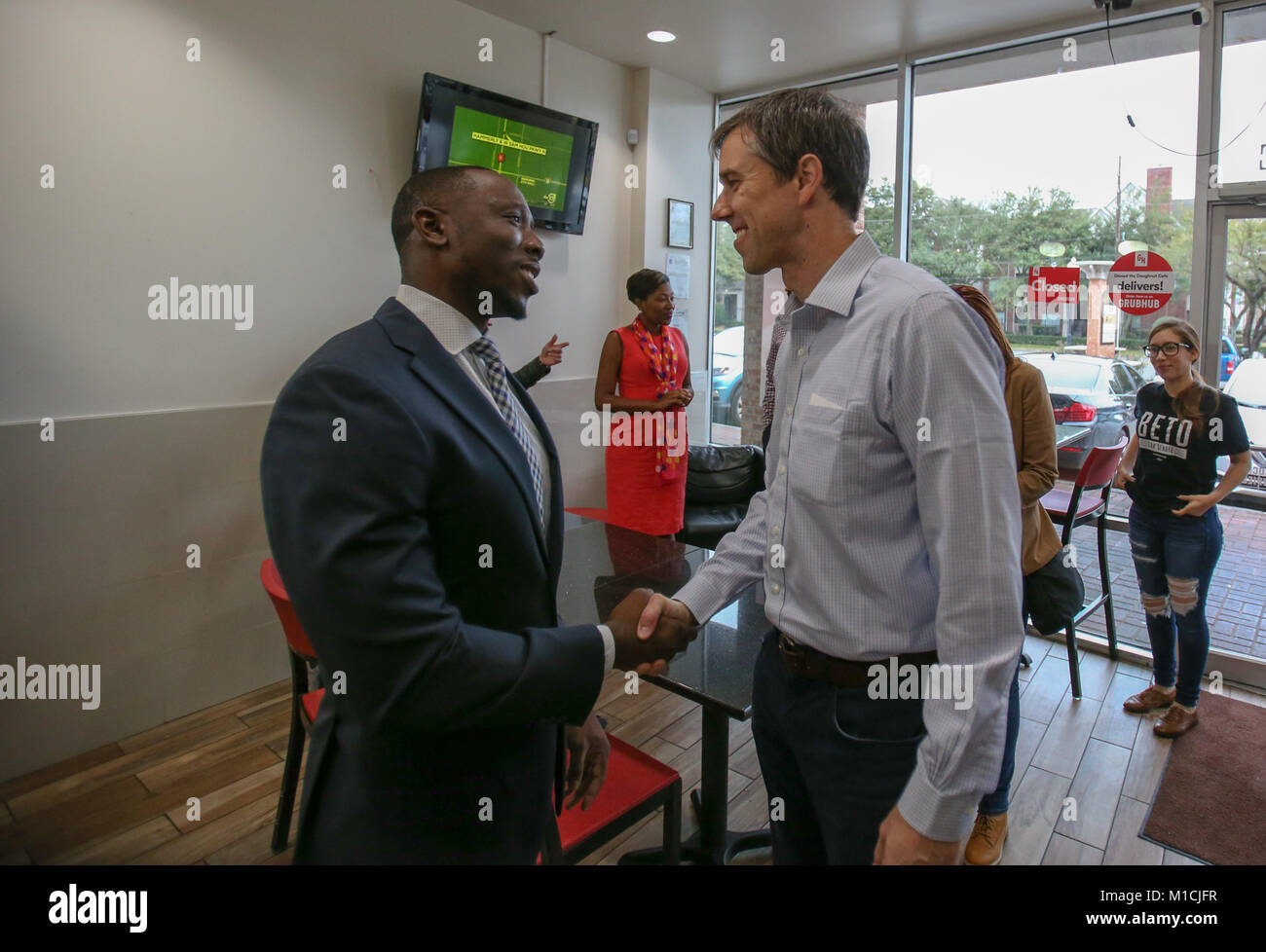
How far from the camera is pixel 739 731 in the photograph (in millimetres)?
3170

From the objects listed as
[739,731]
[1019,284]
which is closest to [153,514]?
[739,731]

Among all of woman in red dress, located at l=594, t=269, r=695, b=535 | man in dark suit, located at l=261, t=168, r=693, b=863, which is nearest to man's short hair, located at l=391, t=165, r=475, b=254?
man in dark suit, located at l=261, t=168, r=693, b=863

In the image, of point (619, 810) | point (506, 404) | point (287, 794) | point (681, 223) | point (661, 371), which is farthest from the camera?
point (681, 223)

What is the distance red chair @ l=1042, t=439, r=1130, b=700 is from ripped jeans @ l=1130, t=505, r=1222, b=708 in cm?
21

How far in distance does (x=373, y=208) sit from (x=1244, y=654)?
4.51 m

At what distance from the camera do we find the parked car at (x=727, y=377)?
218 inches

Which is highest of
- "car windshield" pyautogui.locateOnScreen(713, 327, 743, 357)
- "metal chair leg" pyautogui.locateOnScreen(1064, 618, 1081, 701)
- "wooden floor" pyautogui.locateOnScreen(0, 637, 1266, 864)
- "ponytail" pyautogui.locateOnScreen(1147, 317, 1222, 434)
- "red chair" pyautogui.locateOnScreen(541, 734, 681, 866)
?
"car windshield" pyautogui.locateOnScreen(713, 327, 743, 357)

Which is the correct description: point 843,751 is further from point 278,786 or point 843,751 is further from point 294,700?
point 278,786

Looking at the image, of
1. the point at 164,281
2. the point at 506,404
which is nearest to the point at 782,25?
the point at 164,281

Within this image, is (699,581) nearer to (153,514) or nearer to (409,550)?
(409,550)

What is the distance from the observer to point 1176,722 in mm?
3166

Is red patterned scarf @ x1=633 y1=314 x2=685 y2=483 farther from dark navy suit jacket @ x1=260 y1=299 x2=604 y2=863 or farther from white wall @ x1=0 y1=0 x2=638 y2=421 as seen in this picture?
dark navy suit jacket @ x1=260 y1=299 x2=604 y2=863

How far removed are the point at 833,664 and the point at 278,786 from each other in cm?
233

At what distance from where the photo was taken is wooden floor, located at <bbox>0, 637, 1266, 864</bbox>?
7.98 feet
